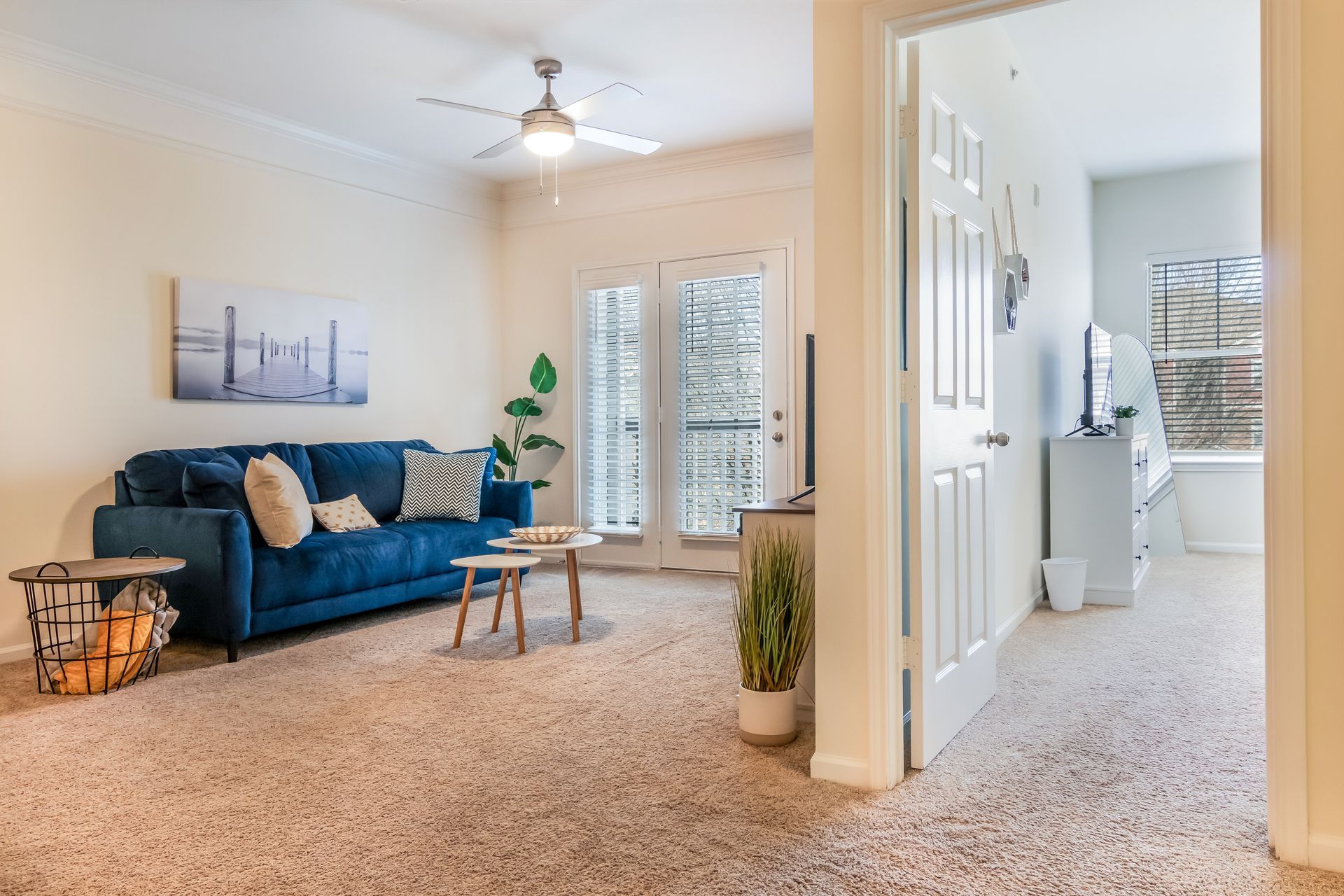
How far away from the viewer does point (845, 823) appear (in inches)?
82.9

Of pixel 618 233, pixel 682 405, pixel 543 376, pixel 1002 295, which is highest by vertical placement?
pixel 618 233

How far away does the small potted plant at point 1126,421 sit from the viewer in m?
5.13

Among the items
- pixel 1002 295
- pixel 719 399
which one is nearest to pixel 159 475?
pixel 719 399

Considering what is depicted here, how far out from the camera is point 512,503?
17.7 feet

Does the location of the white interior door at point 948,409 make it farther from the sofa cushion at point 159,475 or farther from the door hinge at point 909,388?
the sofa cushion at point 159,475

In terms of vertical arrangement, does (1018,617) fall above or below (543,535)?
below

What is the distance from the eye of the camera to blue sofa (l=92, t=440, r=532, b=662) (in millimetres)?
3670

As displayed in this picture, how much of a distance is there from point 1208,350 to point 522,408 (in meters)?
5.17

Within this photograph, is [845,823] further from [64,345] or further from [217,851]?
[64,345]

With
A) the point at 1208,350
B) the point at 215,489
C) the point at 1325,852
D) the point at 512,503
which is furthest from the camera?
the point at 1208,350

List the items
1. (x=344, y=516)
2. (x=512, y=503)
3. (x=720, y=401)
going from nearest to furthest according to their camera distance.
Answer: (x=344, y=516) < (x=512, y=503) < (x=720, y=401)

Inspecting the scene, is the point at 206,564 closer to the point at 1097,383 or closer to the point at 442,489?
the point at 442,489

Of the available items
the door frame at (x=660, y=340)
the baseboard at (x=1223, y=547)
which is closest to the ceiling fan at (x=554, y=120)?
the door frame at (x=660, y=340)

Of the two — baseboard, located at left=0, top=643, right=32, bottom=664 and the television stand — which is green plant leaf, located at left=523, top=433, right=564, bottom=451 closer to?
baseboard, located at left=0, top=643, right=32, bottom=664
